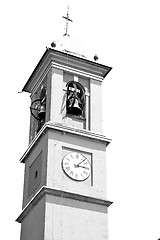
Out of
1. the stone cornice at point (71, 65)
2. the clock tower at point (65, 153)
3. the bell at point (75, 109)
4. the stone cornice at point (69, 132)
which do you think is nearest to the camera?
the clock tower at point (65, 153)

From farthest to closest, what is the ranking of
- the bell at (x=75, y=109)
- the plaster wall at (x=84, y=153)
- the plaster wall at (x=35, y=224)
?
the bell at (x=75, y=109) → the plaster wall at (x=84, y=153) → the plaster wall at (x=35, y=224)

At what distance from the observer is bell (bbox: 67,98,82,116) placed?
104 ft

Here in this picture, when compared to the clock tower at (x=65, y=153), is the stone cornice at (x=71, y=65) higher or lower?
higher

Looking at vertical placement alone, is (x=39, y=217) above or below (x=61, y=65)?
below

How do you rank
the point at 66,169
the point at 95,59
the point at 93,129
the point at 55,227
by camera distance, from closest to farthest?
the point at 55,227, the point at 66,169, the point at 93,129, the point at 95,59

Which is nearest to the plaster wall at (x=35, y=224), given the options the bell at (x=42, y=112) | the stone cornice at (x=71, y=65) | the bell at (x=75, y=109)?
the bell at (x=42, y=112)

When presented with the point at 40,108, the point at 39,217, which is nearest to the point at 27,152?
the point at 40,108

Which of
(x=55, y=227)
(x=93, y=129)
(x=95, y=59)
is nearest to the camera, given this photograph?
(x=55, y=227)

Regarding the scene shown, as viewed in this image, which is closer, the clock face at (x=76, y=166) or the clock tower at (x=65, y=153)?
the clock tower at (x=65, y=153)

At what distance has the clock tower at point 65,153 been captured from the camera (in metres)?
28.4

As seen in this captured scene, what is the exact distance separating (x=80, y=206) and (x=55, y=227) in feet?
5.67

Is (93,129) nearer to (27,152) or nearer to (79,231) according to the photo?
(27,152)

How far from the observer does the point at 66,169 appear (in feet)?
97.1

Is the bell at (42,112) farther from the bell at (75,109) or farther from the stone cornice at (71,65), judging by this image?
the stone cornice at (71,65)
